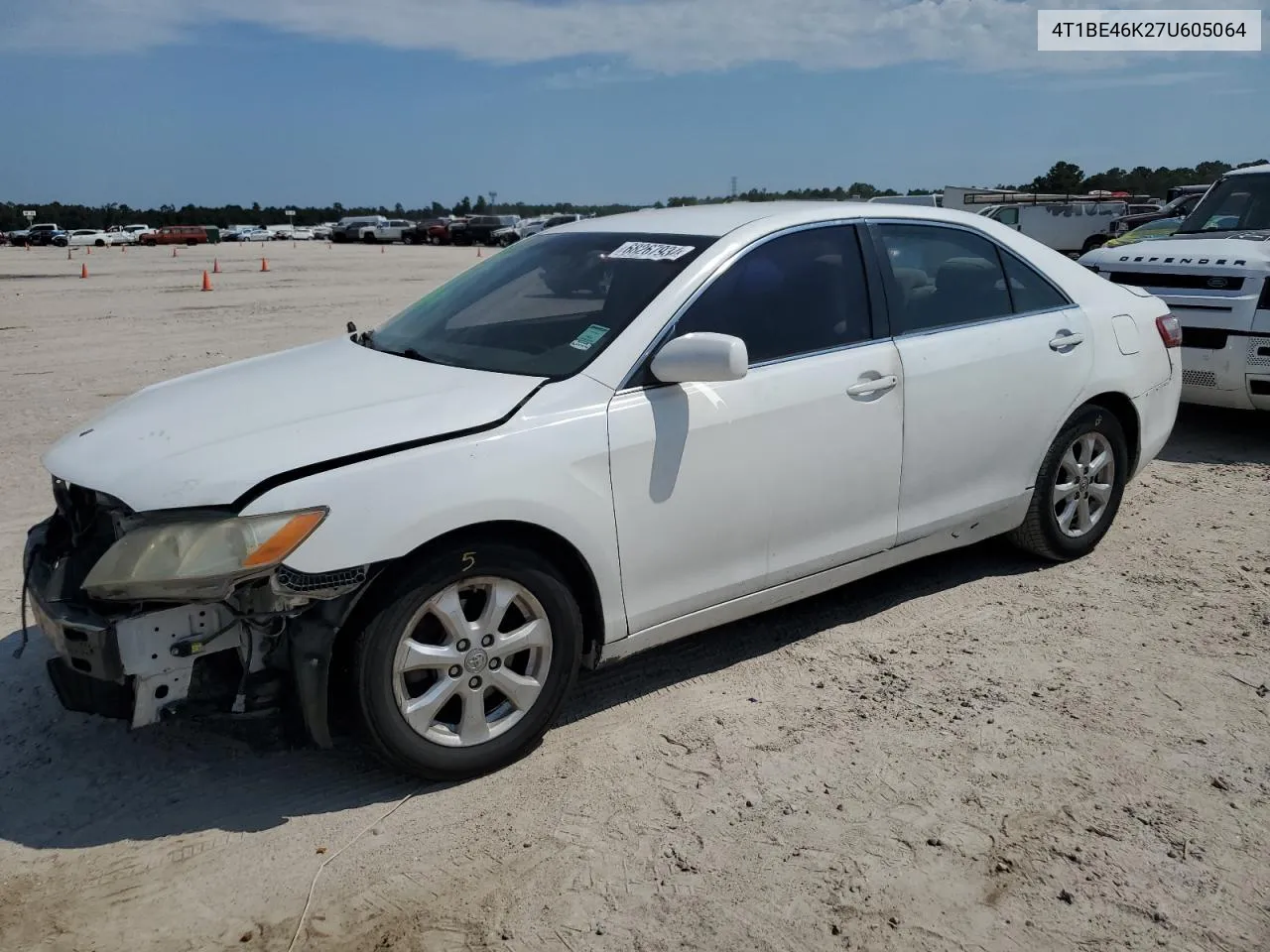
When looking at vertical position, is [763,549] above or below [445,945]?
above

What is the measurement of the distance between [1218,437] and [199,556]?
739 cm

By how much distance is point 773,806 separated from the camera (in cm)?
321

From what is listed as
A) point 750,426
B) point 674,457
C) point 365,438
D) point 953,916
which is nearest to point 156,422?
point 365,438

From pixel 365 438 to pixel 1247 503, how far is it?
17.2ft

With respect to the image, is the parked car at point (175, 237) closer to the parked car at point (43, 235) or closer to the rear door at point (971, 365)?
the parked car at point (43, 235)

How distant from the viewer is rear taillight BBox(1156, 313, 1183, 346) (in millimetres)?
5348

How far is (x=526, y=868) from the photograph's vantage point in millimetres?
2945

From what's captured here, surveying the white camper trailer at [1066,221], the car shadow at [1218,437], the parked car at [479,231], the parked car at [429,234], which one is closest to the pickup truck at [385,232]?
the parked car at [429,234]

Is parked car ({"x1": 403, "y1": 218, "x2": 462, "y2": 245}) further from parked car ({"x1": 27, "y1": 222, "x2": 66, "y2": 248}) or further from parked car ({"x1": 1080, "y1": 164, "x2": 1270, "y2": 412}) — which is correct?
parked car ({"x1": 1080, "y1": 164, "x2": 1270, "y2": 412})

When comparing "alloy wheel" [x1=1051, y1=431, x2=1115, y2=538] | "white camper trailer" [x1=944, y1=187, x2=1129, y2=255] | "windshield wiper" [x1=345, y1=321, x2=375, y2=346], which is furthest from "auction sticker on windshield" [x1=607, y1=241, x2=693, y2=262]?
"white camper trailer" [x1=944, y1=187, x2=1129, y2=255]

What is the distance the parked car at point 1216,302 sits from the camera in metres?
7.15

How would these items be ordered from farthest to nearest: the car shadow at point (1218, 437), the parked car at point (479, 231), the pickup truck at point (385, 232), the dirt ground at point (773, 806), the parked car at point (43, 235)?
1. the parked car at point (43, 235)
2. the pickup truck at point (385, 232)
3. the parked car at point (479, 231)
4. the car shadow at point (1218, 437)
5. the dirt ground at point (773, 806)

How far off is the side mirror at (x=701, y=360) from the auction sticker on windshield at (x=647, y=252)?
0.54 m

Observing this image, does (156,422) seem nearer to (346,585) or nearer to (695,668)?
(346,585)
